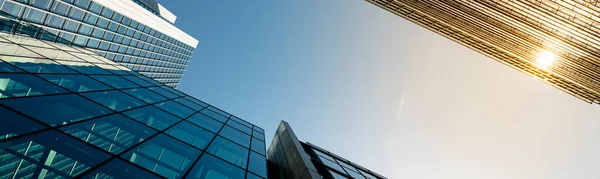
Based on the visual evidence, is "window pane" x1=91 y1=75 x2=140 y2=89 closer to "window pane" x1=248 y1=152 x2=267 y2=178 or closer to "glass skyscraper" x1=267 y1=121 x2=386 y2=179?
"window pane" x1=248 y1=152 x2=267 y2=178

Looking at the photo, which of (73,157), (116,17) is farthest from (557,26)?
(116,17)

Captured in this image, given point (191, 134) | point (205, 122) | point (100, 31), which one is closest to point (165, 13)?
point (100, 31)

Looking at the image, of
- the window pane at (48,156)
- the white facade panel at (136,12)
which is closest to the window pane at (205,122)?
the window pane at (48,156)

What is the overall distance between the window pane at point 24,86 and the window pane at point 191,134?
333 centimetres

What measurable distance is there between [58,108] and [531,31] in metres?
22.1

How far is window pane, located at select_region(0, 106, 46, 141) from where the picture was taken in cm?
612

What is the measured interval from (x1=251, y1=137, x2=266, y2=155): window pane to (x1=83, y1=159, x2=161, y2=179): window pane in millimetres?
6519

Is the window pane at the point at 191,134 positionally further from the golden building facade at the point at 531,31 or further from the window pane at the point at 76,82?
the golden building facade at the point at 531,31

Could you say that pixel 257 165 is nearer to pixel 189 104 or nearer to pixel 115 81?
pixel 189 104

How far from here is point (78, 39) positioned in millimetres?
55000

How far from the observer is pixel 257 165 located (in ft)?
38.0

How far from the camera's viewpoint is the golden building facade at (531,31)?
16.7 metres

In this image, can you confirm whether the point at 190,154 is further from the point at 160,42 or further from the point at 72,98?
the point at 160,42

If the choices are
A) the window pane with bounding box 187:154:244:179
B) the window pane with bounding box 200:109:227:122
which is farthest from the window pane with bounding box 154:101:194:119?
the window pane with bounding box 187:154:244:179
